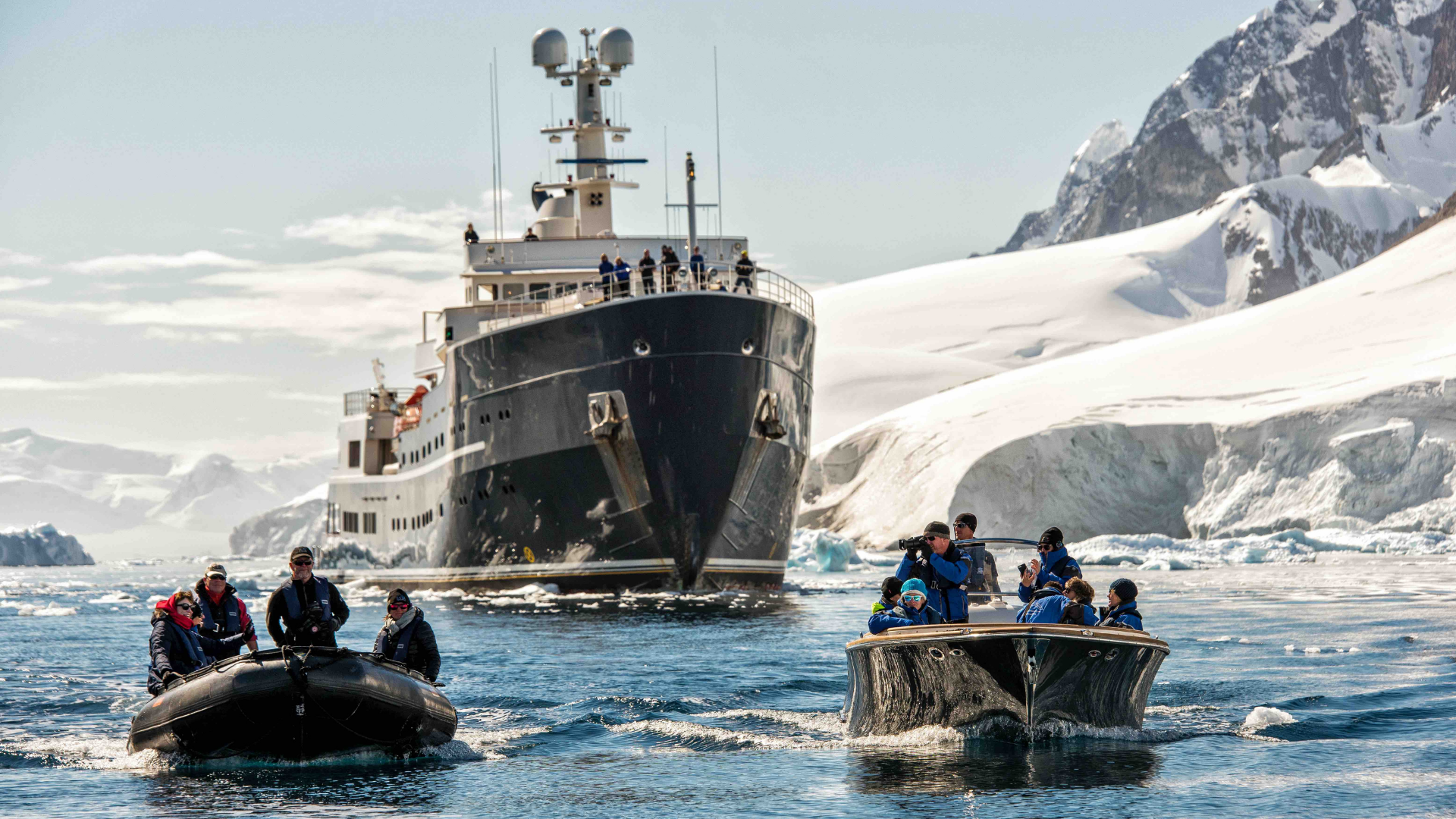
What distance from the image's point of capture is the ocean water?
461 inches

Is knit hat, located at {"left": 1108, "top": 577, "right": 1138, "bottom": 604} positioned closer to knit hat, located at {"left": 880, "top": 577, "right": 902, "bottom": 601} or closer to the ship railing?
knit hat, located at {"left": 880, "top": 577, "right": 902, "bottom": 601}

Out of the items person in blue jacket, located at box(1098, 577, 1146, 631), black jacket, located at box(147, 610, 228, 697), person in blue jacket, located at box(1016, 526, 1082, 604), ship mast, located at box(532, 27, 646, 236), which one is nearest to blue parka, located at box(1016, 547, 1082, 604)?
person in blue jacket, located at box(1016, 526, 1082, 604)

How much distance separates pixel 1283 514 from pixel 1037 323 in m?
95.2

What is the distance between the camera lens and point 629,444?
31.2 m

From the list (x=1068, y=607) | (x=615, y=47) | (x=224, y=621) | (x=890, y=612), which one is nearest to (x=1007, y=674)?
(x=1068, y=607)

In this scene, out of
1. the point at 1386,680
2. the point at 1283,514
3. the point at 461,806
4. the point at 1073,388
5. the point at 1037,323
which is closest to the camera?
the point at 461,806

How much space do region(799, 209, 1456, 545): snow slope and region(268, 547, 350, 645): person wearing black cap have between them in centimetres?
4818

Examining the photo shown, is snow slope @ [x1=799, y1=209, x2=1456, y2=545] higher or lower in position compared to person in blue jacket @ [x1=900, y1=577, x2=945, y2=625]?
higher

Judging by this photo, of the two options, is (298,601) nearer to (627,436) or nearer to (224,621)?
(224,621)

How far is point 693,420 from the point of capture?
31.4 m

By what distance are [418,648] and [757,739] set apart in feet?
11.1

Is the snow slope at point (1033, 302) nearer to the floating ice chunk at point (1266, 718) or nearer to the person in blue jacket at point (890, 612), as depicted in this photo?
the floating ice chunk at point (1266, 718)

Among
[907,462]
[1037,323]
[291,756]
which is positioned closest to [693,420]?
[291,756]

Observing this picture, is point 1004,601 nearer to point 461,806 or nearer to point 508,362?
point 461,806
